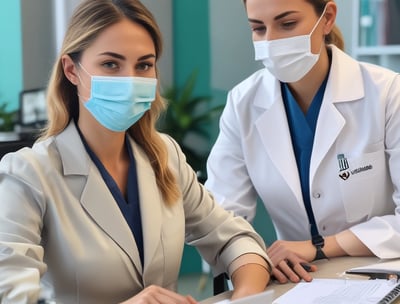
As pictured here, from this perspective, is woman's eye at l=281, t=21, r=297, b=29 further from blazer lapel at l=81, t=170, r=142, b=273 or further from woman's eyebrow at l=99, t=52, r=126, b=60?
blazer lapel at l=81, t=170, r=142, b=273

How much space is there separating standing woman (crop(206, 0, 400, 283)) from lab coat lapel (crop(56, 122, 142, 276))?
1.66 feet

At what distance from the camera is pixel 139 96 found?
61.5 inches

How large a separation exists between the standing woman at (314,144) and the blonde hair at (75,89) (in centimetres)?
38

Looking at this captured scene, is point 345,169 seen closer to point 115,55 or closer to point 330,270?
point 330,270

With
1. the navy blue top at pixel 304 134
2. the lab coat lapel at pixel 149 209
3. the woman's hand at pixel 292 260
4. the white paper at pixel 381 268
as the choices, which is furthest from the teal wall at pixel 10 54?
the white paper at pixel 381 268

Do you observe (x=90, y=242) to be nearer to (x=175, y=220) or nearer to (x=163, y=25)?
(x=175, y=220)

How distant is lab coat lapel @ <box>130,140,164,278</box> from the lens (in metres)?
1.49

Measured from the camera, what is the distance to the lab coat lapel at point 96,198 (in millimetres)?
1447

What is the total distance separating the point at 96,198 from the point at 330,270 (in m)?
0.67

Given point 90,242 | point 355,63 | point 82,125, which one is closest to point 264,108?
point 355,63

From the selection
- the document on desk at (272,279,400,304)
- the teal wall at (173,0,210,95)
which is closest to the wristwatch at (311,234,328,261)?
the document on desk at (272,279,400,304)

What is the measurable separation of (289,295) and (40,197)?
61 cm

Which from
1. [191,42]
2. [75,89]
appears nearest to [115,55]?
[75,89]

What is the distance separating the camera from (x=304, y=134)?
195 cm
